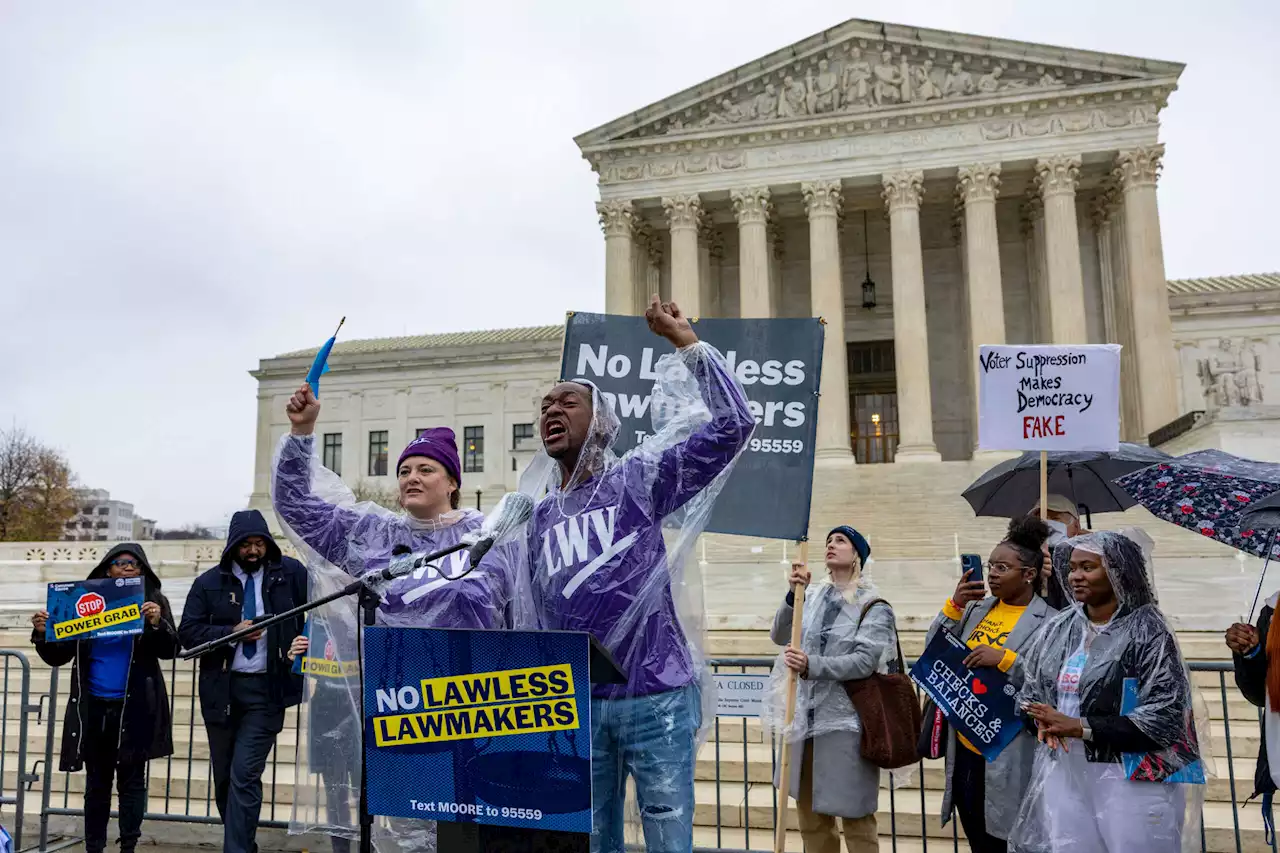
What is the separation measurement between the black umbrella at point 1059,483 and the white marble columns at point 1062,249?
21868 millimetres

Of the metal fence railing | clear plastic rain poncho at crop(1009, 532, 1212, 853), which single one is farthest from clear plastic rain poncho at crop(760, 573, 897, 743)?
clear plastic rain poncho at crop(1009, 532, 1212, 853)

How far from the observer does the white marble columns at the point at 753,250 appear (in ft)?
100

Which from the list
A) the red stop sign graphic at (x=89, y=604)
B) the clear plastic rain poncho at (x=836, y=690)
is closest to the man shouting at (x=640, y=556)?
the clear plastic rain poncho at (x=836, y=690)

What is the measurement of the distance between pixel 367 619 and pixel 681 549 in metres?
1.17

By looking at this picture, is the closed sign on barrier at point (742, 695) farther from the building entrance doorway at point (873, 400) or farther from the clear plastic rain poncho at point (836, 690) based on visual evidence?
the building entrance doorway at point (873, 400)

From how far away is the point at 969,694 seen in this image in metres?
4.35

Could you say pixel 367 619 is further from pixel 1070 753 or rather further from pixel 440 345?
pixel 440 345

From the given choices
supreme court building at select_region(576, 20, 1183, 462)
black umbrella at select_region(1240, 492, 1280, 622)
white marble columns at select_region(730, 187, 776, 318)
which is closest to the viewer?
black umbrella at select_region(1240, 492, 1280, 622)

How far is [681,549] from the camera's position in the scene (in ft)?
11.3

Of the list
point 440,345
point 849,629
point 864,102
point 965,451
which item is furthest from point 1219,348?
point 849,629

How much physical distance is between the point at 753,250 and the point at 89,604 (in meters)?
27.1

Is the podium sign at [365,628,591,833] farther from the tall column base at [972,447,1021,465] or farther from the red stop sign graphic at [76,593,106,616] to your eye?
the tall column base at [972,447,1021,465]

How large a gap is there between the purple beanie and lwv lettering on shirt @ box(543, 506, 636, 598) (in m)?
0.86

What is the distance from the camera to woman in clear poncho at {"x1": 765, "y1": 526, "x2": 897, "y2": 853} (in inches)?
188
